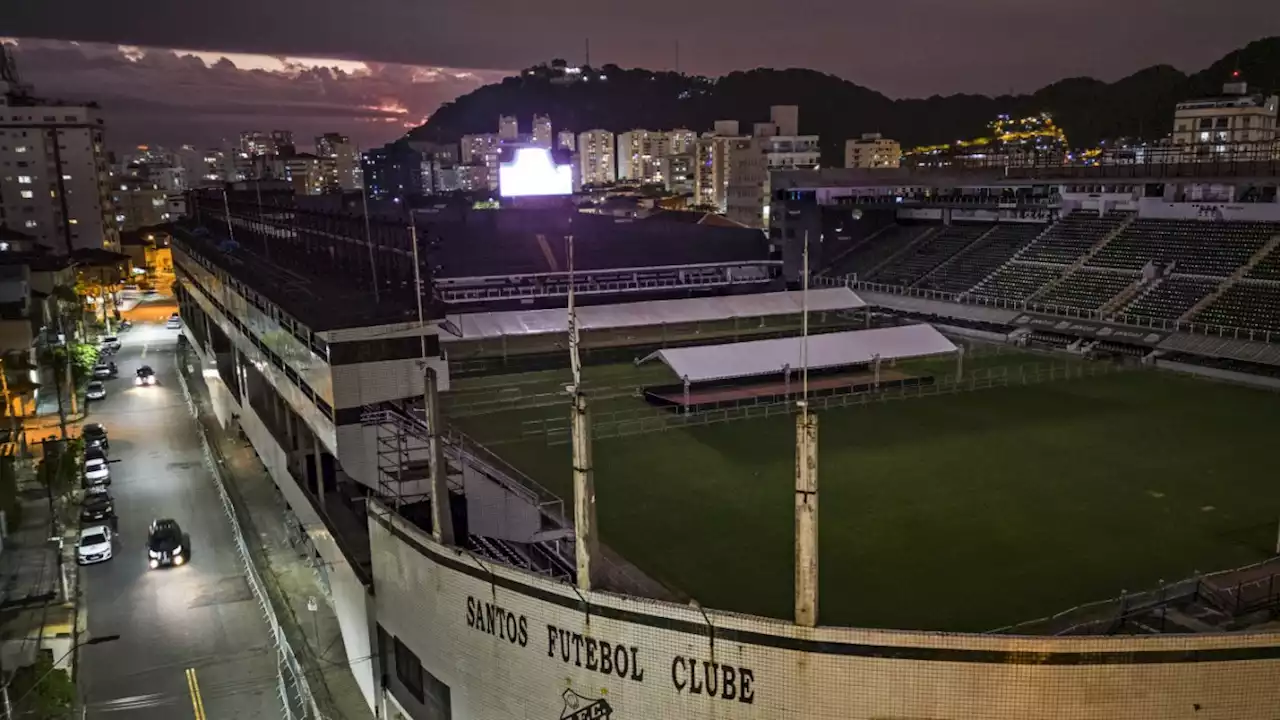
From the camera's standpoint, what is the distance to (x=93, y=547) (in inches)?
849

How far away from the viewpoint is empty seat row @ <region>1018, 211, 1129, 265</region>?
38469 millimetres

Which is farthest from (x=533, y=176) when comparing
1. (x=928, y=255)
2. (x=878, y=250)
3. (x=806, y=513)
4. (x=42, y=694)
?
(x=806, y=513)

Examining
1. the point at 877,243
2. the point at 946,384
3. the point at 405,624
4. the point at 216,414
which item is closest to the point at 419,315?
the point at 405,624

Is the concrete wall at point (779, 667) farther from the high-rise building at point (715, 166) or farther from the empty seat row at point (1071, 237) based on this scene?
the high-rise building at point (715, 166)

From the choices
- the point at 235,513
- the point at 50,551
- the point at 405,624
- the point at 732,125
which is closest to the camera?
the point at 405,624

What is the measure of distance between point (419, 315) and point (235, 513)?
12250 mm

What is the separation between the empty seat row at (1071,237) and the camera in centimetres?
3847

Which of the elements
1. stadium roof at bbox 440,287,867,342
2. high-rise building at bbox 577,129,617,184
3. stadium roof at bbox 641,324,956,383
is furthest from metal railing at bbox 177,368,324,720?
high-rise building at bbox 577,129,617,184

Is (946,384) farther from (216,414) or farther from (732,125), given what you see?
(732,125)

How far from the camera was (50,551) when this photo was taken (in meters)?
21.8

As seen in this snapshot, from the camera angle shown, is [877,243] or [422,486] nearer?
[422,486]

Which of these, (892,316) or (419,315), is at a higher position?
(419,315)

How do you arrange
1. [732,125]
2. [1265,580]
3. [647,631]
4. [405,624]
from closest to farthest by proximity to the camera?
1. [647,631]
2. [1265,580]
3. [405,624]
4. [732,125]

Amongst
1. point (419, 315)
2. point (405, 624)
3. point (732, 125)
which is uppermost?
point (732, 125)
